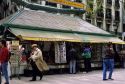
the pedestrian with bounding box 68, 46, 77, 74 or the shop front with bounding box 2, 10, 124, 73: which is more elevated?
the shop front with bounding box 2, 10, 124, 73

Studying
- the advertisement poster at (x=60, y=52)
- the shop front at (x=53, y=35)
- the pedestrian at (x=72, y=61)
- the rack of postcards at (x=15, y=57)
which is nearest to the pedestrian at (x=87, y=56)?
the shop front at (x=53, y=35)

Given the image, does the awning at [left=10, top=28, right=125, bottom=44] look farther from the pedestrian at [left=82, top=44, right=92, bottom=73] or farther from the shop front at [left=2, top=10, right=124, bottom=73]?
the pedestrian at [left=82, top=44, right=92, bottom=73]

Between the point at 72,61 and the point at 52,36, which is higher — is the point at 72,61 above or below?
below

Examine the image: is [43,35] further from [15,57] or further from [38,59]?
[38,59]

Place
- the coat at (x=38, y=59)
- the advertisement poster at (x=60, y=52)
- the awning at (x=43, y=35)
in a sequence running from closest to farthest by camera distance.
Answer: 1. the coat at (x=38, y=59)
2. the awning at (x=43, y=35)
3. the advertisement poster at (x=60, y=52)

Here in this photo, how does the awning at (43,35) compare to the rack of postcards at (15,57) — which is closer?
the rack of postcards at (15,57)

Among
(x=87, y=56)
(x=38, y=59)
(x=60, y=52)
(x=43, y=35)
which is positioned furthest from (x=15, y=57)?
(x=87, y=56)

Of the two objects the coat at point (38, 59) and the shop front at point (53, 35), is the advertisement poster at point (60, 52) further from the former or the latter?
the coat at point (38, 59)

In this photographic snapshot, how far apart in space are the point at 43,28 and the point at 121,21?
45.5m

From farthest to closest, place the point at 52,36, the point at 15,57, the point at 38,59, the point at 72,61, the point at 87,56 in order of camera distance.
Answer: the point at 87,56 < the point at 52,36 < the point at 72,61 < the point at 15,57 < the point at 38,59

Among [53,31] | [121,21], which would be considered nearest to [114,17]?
[121,21]

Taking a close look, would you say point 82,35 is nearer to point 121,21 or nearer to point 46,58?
point 46,58

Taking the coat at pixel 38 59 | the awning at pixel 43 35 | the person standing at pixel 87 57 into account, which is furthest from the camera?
the person standing at pixel 87 57

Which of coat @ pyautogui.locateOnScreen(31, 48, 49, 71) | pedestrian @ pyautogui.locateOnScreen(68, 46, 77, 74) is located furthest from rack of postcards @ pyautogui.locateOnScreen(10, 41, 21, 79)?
pedestrian @ pyautogui.locateOnScreen(68, 46, 77, 74)
